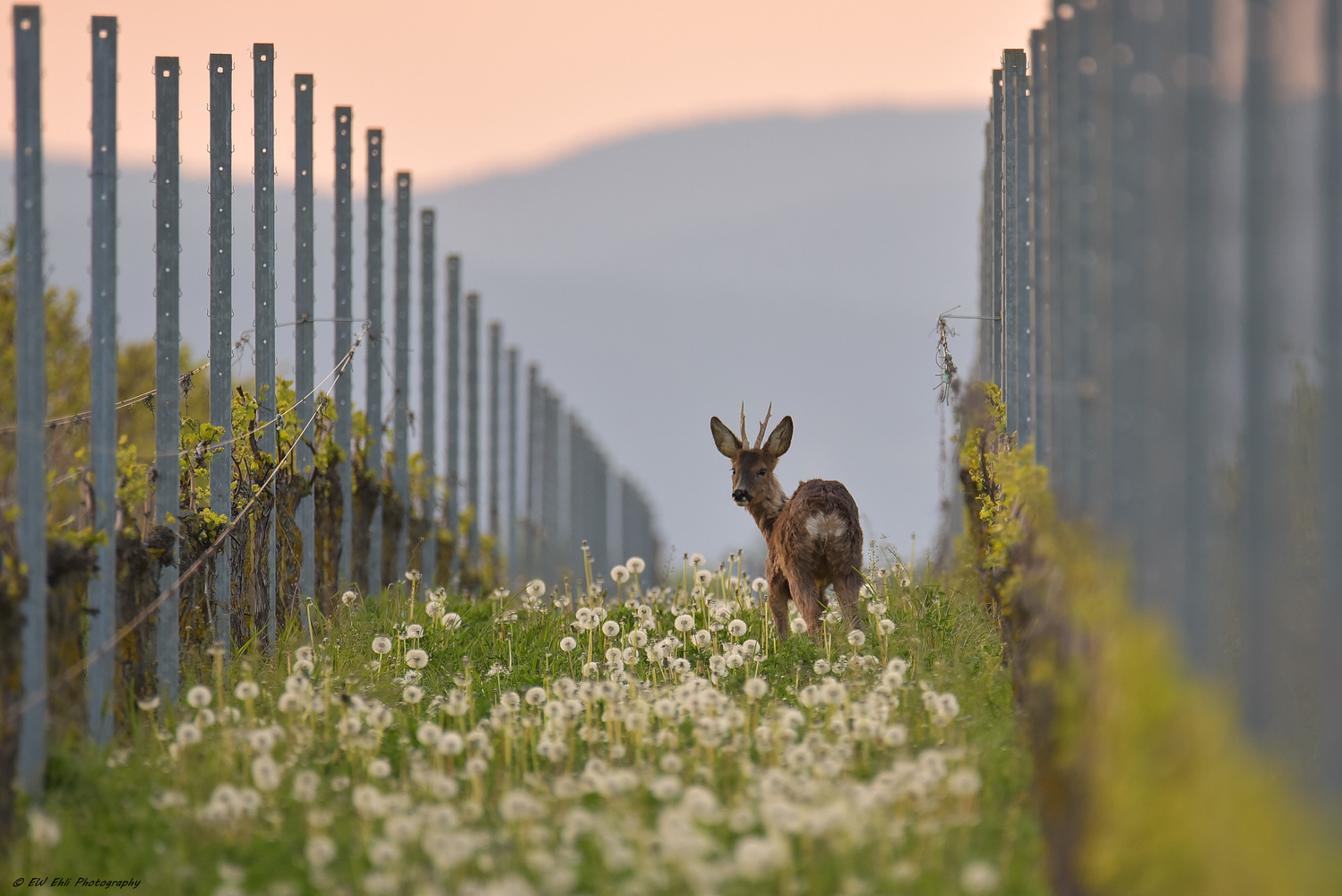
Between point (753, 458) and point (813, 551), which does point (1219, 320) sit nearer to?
point (813, 551)

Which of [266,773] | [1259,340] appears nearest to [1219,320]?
[1259,340]

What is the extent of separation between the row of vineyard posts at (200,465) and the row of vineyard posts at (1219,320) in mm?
4356

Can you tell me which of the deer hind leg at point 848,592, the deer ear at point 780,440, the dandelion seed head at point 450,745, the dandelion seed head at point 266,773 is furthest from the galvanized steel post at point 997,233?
the dandelion seed head at point 266,773

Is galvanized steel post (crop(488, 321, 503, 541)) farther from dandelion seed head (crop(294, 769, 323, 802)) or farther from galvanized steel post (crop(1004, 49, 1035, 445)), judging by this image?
dandelion seed head (crop(294, 769, 323, 802))

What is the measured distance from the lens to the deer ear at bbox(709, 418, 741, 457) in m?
12.2

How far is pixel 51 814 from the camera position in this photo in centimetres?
625

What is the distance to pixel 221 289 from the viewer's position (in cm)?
1056

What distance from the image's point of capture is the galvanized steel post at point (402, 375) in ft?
52.5

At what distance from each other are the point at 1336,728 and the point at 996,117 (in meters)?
8.99

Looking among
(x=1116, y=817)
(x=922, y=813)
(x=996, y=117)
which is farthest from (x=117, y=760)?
(x=996, y=117)

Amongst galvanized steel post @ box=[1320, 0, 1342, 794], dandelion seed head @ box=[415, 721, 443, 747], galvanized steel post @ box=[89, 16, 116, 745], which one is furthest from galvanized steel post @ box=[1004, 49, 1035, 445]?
galvanized steel post @ box=[89, 16, 116, 745]

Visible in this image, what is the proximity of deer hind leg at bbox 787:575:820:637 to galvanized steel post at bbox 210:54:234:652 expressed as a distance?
3.74 metres

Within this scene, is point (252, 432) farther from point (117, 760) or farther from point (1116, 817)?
point (1116, 817)

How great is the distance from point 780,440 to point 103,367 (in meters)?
5.51
